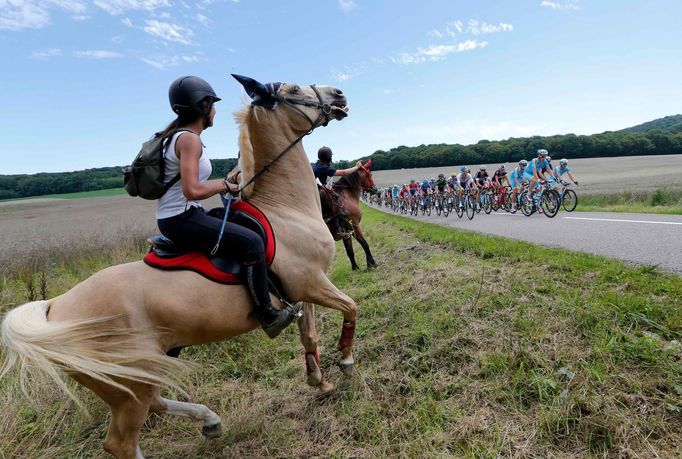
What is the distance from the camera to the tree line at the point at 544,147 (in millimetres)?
74438

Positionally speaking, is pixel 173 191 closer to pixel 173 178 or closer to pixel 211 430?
pixel 173 178

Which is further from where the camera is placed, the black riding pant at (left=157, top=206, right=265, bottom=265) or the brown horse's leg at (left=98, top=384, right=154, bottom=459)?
the black riding pant at (left=157, top=206, right=265, bottom=265)

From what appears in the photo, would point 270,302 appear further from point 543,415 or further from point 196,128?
point 543,415

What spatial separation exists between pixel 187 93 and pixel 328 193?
202 inches

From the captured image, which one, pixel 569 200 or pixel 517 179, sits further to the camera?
pixel 517 179

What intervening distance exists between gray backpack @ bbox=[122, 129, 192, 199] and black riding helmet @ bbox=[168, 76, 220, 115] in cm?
26

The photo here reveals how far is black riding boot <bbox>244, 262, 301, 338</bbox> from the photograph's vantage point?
111 inches

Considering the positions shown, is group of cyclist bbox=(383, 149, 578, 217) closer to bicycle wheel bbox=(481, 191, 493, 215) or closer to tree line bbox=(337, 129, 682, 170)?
bicycle wheel bbox=(481, 191, 493, 215)

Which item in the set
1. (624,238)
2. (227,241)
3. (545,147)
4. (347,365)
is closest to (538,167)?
(624,238)

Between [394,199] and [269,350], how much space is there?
36.1m

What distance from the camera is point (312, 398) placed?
3611mm

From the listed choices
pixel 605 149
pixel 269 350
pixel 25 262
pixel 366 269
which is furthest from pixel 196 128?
pixel 605 149

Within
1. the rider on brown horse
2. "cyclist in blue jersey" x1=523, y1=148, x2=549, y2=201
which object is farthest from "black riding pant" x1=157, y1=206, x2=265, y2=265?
"cyclist in blue jersey" x1=523, y1=148, x2=549, y2=201

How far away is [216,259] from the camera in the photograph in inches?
111
